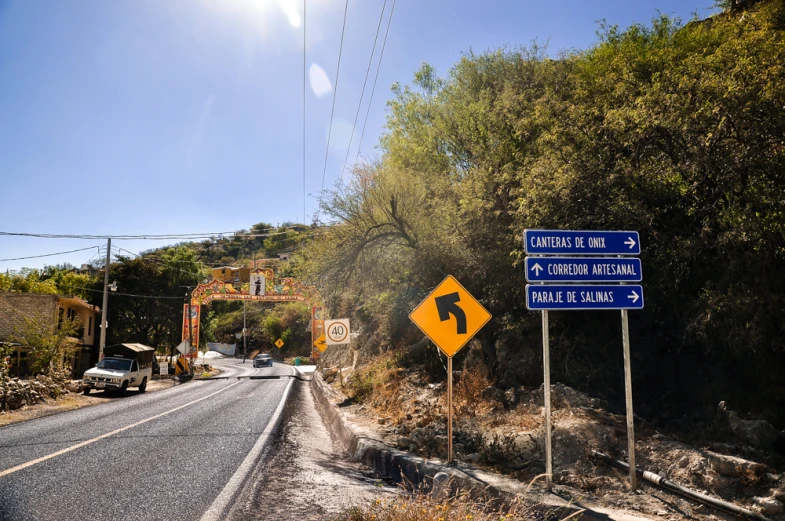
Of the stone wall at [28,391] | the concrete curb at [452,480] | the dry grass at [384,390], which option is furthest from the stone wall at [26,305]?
the concrete curb at [452,480]

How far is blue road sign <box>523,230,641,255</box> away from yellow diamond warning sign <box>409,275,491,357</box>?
1.54 m

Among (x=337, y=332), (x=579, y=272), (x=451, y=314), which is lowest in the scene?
(x=337, y=332)

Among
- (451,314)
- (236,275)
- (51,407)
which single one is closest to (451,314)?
(451,314)

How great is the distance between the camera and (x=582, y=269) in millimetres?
6398

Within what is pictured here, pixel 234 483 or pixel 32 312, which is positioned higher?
pixel 32 312

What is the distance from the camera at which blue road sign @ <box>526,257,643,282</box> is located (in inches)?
250

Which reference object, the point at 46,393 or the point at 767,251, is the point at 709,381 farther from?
the point at 46,393

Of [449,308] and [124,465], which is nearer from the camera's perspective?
[124,465]

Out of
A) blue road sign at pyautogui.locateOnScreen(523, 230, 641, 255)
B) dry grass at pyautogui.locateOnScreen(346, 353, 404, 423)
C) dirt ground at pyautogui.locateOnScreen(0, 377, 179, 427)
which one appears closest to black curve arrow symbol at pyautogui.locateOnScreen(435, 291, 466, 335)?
blue road sign at pyautogui.locateOnScreen(523, 230, 641, 255)

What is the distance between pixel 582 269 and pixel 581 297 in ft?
1.14

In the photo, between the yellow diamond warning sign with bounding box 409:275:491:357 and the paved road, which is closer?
the paved road

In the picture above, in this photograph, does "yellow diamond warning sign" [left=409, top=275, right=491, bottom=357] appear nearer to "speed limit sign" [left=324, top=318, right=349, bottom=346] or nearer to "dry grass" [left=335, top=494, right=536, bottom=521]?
"dry grass" [left=335, top=494, right=536, bottom=521]

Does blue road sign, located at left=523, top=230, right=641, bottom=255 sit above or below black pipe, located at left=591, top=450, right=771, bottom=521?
above

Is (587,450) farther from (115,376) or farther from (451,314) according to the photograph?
(115,376)
